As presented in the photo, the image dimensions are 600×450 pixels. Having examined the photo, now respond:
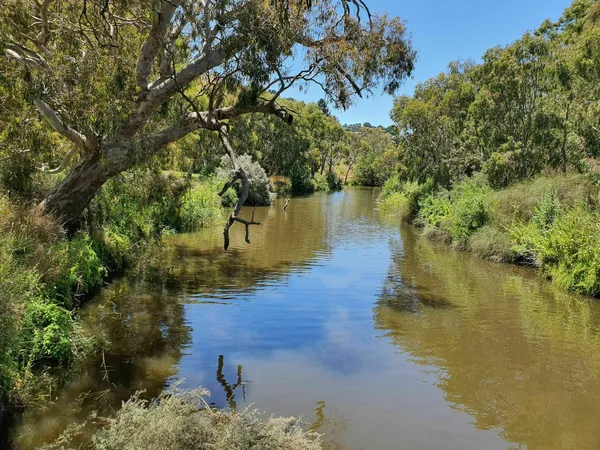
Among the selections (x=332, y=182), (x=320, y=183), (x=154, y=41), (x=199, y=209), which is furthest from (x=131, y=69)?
(x=332, y=182)

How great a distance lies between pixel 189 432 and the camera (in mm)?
4082

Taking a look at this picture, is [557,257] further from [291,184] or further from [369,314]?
[291,184]

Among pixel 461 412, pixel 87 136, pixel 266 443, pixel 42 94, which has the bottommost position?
pixel 461 412

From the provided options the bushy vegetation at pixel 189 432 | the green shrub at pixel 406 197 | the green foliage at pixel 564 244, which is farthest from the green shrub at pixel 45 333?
the green shrub at pixel 406 197

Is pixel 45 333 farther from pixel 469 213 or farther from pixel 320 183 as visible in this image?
pixel 320 183

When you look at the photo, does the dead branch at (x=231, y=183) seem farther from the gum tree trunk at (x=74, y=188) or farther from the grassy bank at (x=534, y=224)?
the grassy bank at (x=534, y=224)

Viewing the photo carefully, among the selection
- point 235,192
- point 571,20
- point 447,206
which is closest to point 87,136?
point 447,206

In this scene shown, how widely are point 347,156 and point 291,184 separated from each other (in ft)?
99.4

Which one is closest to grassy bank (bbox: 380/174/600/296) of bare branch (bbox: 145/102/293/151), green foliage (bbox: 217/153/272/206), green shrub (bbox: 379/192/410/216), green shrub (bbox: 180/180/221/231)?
green shrub (bbox: 379/192/410/216)

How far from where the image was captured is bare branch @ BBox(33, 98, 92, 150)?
9.18 metres

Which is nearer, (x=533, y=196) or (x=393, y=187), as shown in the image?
(x=533, y=196)

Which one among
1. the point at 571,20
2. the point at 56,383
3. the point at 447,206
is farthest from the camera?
the point at 571,20

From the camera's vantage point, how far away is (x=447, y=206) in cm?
2156

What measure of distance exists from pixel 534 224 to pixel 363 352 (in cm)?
937
